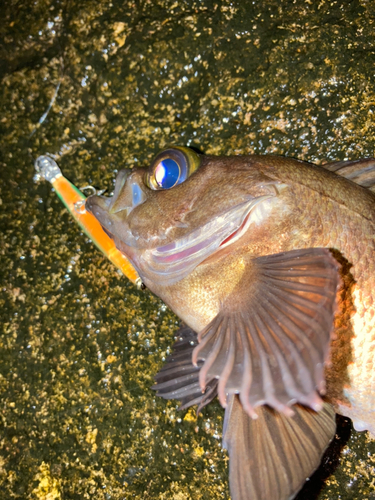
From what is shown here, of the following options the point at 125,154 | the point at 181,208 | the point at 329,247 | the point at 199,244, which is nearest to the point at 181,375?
the point at 199,244

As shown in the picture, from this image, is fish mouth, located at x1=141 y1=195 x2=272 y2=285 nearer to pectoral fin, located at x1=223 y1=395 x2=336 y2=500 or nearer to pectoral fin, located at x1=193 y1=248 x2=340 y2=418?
pectoral fin, located at x1=193 y1=248 x2=340 y2=418

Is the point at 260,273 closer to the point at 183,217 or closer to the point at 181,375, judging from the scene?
the point at 183,217

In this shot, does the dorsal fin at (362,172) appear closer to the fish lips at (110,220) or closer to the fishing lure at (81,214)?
the fish lips at (110,220)

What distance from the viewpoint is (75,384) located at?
8.42 feet

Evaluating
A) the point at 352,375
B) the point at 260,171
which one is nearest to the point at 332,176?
the point at 260,171

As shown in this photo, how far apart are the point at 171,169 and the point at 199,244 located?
374 millimetres

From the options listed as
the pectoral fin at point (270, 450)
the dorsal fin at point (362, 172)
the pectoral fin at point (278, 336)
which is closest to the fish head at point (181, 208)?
the pectoral fin at point (278, 336)

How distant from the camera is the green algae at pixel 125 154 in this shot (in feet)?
8.08

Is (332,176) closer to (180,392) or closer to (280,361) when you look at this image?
(280,361)

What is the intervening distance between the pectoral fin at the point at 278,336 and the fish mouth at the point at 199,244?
19cm

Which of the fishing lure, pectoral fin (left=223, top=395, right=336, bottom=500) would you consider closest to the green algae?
the fishing lure

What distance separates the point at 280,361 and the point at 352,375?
473 mm

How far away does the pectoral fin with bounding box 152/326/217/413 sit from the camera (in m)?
2.20

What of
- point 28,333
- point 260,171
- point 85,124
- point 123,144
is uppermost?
point 85,124
